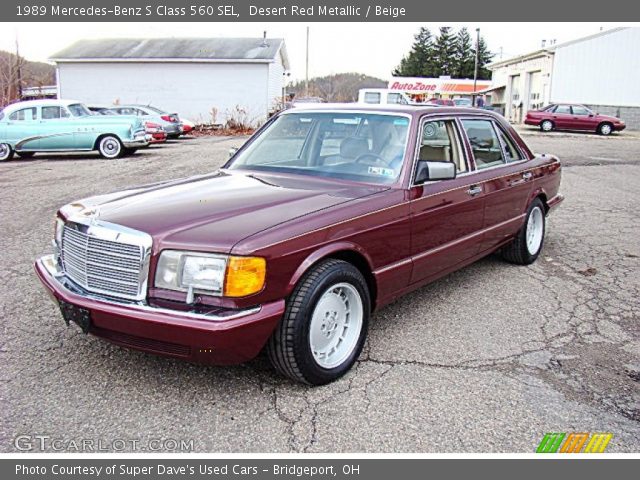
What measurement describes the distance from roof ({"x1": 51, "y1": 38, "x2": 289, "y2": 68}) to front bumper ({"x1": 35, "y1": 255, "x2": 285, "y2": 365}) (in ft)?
89.0

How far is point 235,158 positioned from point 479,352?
2.39 metres

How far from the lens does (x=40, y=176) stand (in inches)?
472

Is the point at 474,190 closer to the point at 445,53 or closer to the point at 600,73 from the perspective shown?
the point at 600,73

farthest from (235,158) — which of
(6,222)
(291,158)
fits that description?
(6,222)

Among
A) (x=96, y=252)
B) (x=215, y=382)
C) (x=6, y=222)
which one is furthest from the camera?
(x=6, y=222)

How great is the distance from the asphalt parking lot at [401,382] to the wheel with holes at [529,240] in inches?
9.1

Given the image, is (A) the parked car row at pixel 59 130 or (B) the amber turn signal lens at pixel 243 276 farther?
(A) the parked car row at pixel 59 130

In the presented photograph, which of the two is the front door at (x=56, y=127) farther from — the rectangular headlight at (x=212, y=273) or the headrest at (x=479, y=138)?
the rectangular headlight at (x=212, y=273)

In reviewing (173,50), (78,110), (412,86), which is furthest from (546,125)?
(412,86)

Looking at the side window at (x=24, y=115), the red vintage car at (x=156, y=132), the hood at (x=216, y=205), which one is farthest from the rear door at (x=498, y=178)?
the red vintage car at (x=156, y=132)

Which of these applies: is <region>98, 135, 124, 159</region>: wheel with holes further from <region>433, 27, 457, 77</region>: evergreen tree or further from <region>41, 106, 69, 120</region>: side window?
<region>433, 27, 457, 77</region>: evergreen tree

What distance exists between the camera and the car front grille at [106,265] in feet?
10.1

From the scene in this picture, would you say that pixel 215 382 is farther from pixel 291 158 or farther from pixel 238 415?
pixel 291 158
